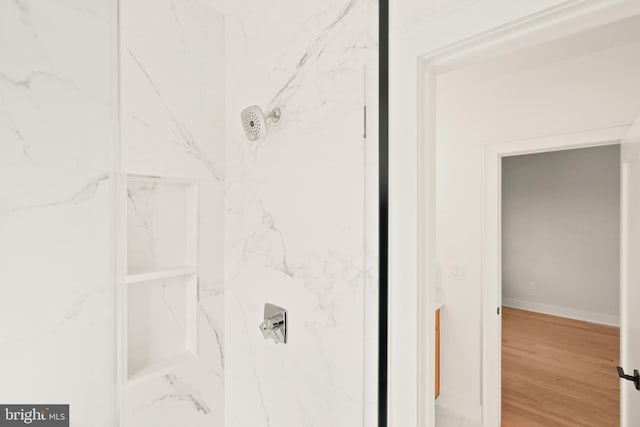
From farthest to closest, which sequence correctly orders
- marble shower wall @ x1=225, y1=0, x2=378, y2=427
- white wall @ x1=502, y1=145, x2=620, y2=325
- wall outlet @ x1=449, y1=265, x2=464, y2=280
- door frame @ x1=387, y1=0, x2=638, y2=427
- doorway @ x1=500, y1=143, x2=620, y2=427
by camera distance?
white wall @ x1=502, y1=145, x2=620, y2=325 → doorway @ x1=500, y1=143, x2=620, y2=427 → wall outlet @ x1=449, y1=265, x2=464, y2=280 → marble shower wall @ x1=225, y1=0, x2=378, y2=427 → door frame @ x1=387, y1=0, x2=638, y2=427

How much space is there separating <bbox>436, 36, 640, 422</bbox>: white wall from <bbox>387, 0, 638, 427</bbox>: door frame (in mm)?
1419

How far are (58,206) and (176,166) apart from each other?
0.38 metres

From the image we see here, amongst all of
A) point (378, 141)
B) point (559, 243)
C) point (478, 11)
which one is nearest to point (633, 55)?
point (478, 11)

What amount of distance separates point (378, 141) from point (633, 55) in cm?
181

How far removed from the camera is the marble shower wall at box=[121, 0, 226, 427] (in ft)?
3.48

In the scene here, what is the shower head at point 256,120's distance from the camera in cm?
104

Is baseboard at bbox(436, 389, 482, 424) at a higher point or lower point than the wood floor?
higher

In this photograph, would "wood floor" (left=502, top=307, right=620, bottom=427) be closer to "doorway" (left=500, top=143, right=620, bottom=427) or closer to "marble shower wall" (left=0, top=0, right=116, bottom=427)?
"doorway" (left=500, top=143, right=620, bottom=427)

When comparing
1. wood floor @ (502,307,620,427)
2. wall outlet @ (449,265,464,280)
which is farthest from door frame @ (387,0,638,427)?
wood floor @ (502,307,620,427)

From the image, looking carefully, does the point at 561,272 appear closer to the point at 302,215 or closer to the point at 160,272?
the point at 302,215

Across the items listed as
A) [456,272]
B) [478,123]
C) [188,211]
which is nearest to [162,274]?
[188,211]

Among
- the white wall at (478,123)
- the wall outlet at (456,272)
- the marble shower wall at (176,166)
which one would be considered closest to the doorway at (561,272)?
the white wall at (478,123)

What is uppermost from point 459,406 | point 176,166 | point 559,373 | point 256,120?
point 256,120

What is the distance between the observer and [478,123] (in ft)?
6.95
